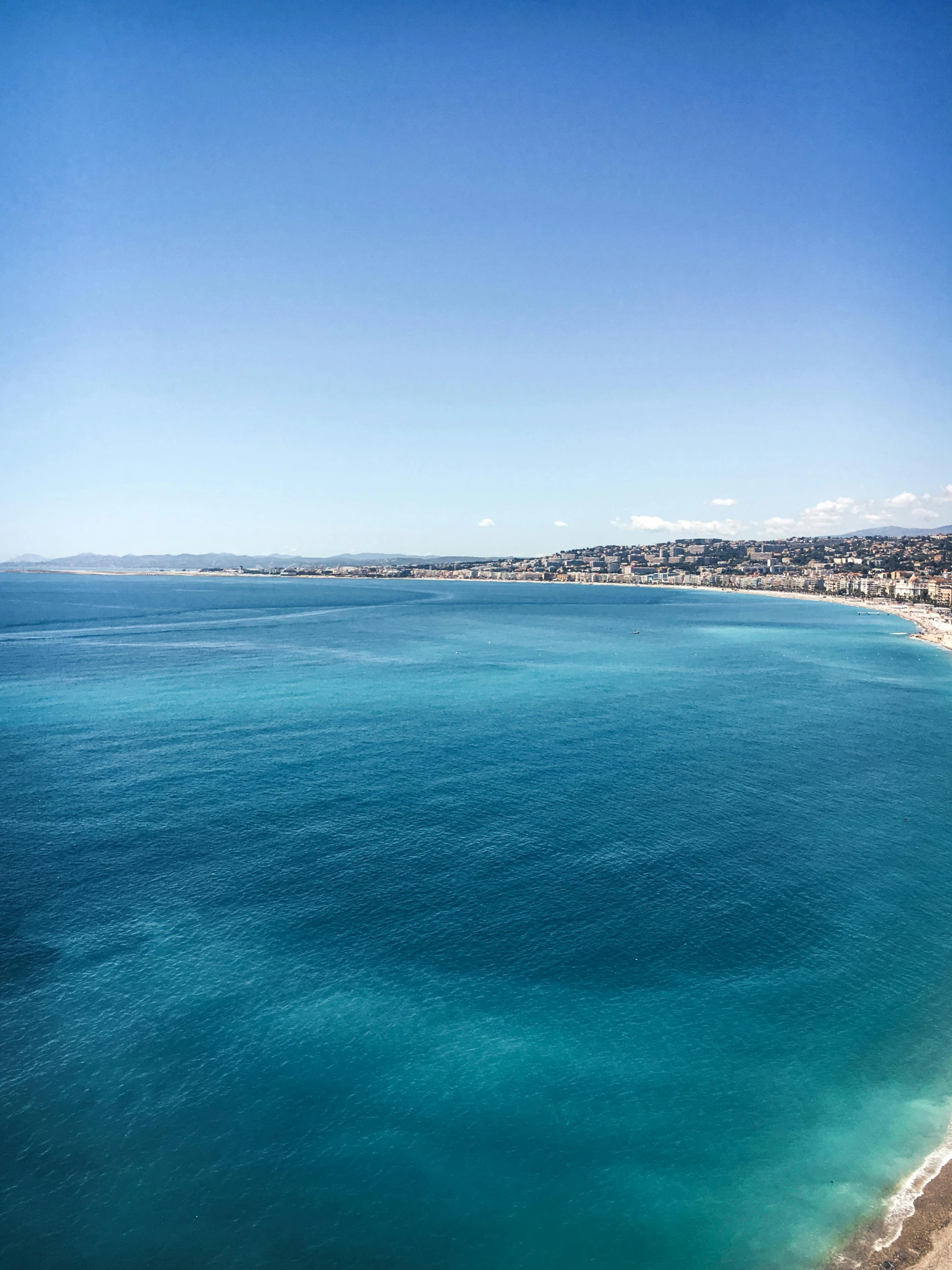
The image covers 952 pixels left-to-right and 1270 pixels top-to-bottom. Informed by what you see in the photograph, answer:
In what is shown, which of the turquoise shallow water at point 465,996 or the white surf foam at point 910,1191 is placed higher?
the turquoise shallow water at point 465,996

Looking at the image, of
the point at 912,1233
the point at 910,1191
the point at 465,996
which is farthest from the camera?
the point at 465,996

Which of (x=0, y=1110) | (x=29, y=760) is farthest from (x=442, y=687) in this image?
(x=0, y=1110)

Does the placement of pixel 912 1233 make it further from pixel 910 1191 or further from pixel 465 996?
A: pixel 465 996

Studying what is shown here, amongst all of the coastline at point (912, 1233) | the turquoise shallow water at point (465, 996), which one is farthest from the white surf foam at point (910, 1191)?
the turquoise shallow water at point (465, 996)

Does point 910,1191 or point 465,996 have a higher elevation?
point 465,996

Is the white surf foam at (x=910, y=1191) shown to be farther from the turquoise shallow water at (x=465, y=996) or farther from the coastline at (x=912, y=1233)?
the turquoise shallow water at (x=465, y=996)

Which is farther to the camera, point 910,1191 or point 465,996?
point 465,996

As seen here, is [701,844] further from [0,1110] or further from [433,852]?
[0,1110]

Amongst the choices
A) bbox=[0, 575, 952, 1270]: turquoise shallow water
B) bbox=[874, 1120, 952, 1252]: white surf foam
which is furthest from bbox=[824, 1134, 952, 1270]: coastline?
bbox=[0, 575, 952, 1270]: turquoise shallow water

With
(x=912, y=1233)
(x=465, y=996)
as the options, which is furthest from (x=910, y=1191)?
(x=465, y=996)
